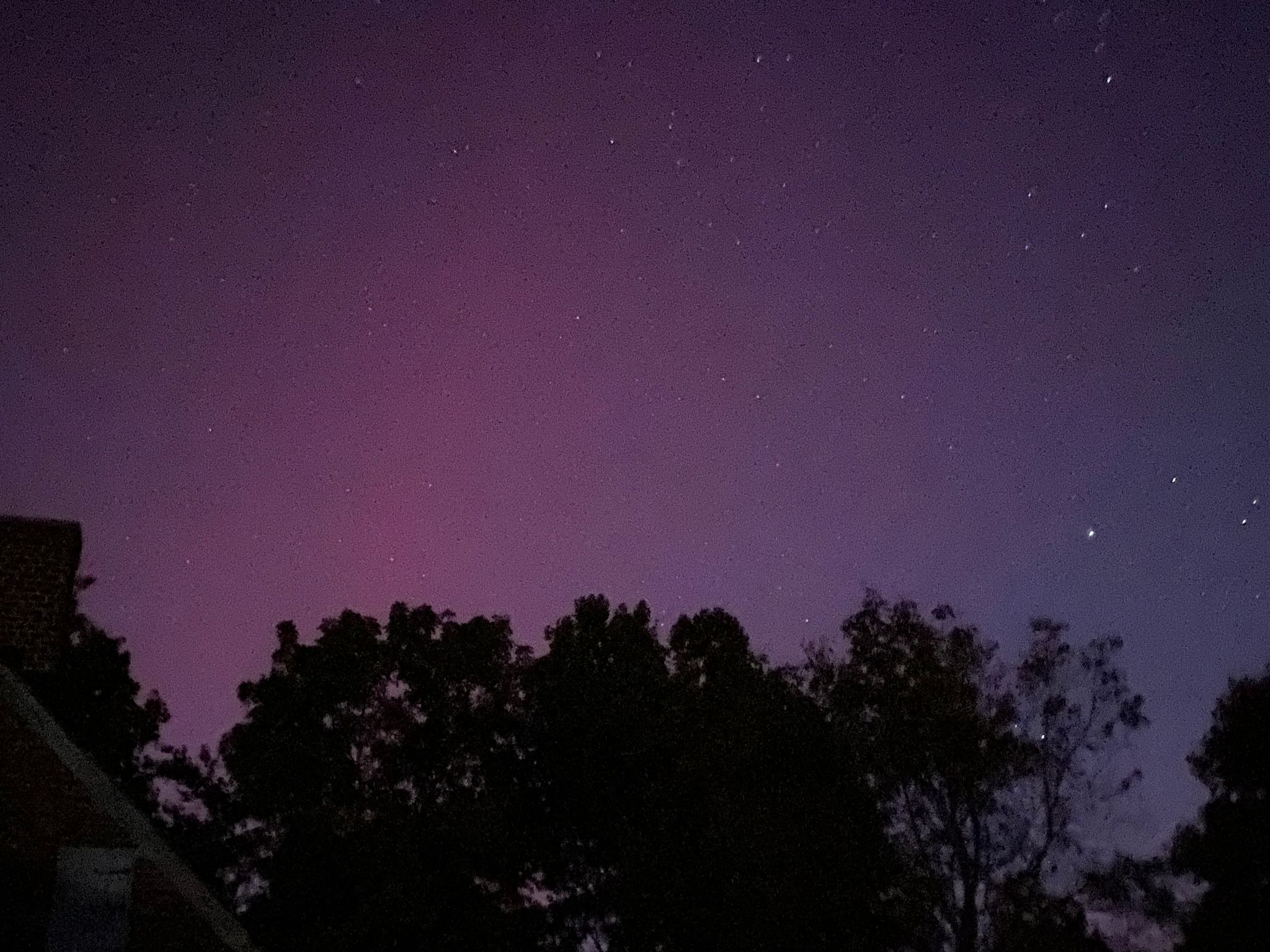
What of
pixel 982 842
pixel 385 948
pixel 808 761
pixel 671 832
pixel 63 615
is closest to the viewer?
pixel 63 615

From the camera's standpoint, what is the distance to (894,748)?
32.0m

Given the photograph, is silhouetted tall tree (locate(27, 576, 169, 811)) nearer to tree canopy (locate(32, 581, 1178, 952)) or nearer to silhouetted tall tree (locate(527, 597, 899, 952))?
tree canopy (locate(32, 581, 1178, 952))

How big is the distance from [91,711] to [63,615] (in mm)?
19182

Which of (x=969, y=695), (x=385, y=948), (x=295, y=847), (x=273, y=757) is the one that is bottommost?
(x=385, y=948)

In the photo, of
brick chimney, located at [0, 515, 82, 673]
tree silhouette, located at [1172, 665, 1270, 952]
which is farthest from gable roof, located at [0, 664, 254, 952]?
tree silhouette, located at [1172, 665, 1270, 952]

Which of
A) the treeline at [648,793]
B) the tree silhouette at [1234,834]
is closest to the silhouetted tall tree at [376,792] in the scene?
the treeline at [648,793]

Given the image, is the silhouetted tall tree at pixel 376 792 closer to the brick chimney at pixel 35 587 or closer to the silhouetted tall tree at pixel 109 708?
the silhouetted tall tree at pixel 109 708

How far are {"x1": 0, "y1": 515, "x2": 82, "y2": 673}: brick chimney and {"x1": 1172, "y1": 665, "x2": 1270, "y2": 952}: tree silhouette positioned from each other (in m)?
29.0

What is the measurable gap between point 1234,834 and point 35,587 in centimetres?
3003

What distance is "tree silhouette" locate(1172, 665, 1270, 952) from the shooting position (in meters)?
31.2

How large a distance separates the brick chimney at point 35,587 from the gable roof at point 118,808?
2740mm

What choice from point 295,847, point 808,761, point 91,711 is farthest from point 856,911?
point 91,711

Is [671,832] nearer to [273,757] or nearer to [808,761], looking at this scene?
[808,761]

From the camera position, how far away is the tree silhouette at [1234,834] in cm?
3125
